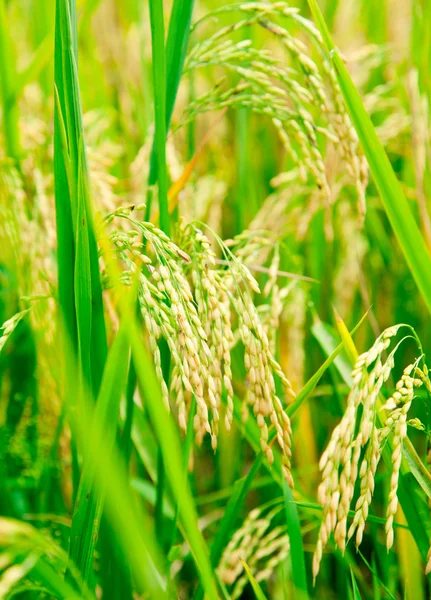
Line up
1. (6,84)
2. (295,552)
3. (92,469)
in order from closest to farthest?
(92,469)
(295,552)
(6,84)

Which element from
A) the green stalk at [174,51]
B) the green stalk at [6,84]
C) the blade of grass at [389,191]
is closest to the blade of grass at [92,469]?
the green stalk at [174,51]

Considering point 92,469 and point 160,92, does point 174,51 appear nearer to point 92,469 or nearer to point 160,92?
point 160,92

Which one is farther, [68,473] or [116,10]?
[116,10]

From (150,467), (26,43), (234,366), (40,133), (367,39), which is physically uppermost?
(26,43)

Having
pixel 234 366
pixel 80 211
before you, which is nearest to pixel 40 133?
pixel 234 366

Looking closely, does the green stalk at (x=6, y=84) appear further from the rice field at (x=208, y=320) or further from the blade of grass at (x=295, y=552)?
the blade of grass at (x=295, y=552)

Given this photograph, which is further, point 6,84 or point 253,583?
point 6,84

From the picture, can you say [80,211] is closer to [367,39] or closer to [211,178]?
[211,178]

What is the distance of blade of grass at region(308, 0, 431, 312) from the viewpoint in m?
0.82

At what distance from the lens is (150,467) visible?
118 cm

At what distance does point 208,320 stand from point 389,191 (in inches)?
12.6

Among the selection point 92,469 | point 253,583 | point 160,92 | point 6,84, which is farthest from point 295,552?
point 6,84

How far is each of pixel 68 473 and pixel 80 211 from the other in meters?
0.80

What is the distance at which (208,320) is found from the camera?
2.45ft
